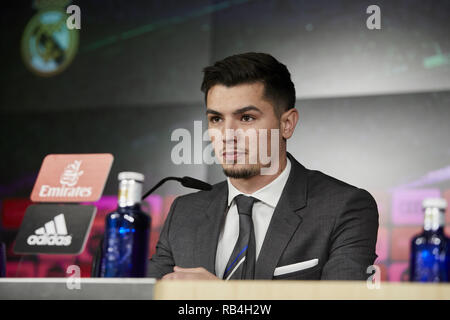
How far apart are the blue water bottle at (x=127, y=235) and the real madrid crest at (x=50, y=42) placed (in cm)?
216

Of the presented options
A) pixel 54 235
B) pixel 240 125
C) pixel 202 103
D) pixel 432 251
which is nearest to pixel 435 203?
pixel 432 251

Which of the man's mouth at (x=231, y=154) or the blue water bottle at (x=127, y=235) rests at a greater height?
the man's mouth at (x=231, y=154)

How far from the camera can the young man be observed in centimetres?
155

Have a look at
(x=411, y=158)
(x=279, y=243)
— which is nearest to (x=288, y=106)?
(x=279, y=243)

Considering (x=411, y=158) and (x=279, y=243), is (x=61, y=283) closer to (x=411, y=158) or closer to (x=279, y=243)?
(x=279, y=243)

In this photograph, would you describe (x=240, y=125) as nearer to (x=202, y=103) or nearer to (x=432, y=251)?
(x=432, y=251)

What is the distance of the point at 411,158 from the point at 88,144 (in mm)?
1504

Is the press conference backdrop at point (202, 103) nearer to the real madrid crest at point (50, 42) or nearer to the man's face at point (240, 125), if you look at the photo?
the real madrid crest at point (50, 42)

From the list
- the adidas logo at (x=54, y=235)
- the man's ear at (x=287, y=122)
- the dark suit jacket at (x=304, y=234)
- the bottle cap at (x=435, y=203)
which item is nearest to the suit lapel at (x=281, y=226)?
the dark suit jacket at (x=304, y=234)

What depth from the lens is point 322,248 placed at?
61.6 inches

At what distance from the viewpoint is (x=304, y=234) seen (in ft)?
5.16

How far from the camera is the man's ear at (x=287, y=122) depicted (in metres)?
1.93

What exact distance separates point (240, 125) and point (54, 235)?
0.61 meters

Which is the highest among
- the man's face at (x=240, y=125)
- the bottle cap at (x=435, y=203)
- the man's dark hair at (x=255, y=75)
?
the man's dark hair at (x=255, y=75)
